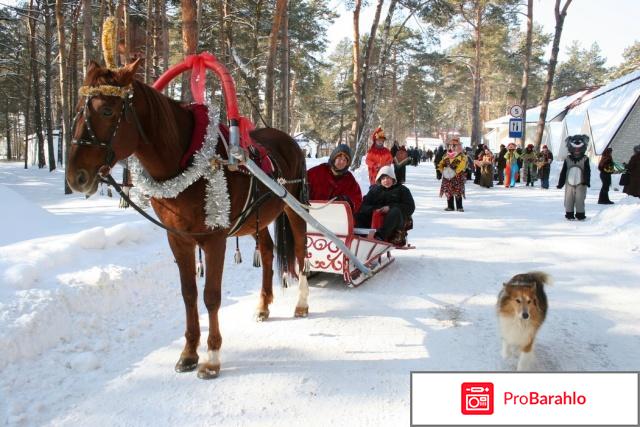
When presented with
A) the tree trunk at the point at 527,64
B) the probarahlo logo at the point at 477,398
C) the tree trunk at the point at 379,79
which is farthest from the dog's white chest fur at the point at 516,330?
the tree trunk at the point at 527,64

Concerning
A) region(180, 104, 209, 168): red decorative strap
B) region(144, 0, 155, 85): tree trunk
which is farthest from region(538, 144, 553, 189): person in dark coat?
region(180, 104, 209, 168): red decorative strap

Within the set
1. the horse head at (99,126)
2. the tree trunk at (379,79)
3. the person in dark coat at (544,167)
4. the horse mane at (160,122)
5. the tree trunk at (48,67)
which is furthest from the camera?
the tree trunk at (48,67)

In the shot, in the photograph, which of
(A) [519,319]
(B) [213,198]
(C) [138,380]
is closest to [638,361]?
(A) [519,319]

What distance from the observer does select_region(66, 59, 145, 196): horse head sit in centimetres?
262

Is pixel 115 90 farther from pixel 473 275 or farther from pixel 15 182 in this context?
pixel 15 182

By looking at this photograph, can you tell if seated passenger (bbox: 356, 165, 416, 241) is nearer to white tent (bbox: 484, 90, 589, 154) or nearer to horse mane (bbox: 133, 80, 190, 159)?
horse mane (bbox: 133, 80, 190, 159)

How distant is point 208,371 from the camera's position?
11.3 ft

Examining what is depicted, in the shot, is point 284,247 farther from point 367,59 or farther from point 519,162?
point 519,162

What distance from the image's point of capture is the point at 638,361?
3.61 m

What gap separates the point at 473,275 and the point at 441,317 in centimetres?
169

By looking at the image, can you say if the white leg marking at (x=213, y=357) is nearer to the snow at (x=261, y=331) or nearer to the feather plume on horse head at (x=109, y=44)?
the snow at (x=261, y=331)

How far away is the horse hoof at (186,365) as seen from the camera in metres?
3.54

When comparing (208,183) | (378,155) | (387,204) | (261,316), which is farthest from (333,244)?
(378,155)

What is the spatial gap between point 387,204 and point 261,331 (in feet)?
10.1
